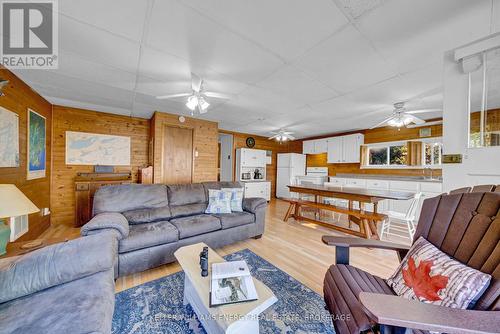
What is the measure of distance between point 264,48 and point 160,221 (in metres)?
2.42

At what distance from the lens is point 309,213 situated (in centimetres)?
484

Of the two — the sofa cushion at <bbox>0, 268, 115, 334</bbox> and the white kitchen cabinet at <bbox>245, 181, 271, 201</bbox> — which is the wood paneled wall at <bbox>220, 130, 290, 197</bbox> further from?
the sofa cushion at <bbox>0, 268, 115, 334</bbox>

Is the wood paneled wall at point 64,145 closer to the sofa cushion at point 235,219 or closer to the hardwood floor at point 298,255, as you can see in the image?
the hardwood floor at point 298,255

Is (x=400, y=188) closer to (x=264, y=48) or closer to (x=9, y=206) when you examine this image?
(x=264, y=48)

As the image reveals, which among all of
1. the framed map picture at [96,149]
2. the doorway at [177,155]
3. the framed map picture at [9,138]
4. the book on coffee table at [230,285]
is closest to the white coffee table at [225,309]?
the book on coffee table at [230,285]

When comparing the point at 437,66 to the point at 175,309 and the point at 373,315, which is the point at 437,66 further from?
the point at 175,309

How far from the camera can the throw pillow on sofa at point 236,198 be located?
304 cm

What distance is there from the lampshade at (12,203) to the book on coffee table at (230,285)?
1.40 metres

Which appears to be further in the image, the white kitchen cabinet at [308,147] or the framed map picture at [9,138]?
the white kitchen cabinet at [308,147]

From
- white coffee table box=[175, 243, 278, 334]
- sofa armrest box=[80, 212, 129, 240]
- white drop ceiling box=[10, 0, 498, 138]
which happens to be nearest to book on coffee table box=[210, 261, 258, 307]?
white coffee table box=[175, 243, 278, 334]

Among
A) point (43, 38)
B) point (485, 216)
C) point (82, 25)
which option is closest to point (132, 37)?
point (82, 25)

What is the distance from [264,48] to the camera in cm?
181

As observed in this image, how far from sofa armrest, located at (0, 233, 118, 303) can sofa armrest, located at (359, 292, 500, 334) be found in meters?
1.61

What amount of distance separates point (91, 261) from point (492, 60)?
129 inches
